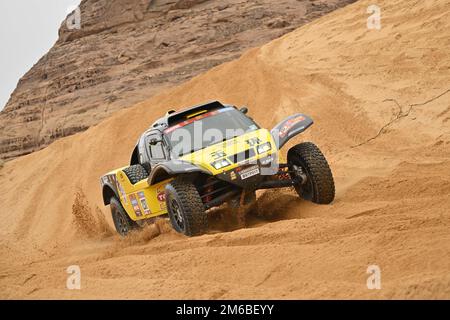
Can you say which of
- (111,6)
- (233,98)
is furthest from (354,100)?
(111,6)

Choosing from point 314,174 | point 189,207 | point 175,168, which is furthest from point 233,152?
point 314,174

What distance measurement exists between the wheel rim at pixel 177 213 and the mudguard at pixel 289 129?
4.70 ft

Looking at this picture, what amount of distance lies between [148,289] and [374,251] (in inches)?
64.9

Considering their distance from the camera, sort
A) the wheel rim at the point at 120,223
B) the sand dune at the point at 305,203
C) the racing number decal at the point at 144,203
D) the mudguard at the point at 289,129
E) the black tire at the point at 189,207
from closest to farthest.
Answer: the sand dune at the point at 305,203
the black tire at the point at 189,207
the mudguard at the point at 289,129
the racing number decal at the point at 144,203
the wheel rim at the point at 120,223

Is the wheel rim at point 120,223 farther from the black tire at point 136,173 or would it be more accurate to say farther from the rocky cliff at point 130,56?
the rocky cliff at point 130,56

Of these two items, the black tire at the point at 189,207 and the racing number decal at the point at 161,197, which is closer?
the black tire at the point at 189,207

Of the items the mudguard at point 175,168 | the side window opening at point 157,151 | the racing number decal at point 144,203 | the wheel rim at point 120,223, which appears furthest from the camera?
the wheel rim at point 120,223

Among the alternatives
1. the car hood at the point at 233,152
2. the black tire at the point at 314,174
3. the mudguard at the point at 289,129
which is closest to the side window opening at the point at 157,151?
the car hood at the point at 233,152

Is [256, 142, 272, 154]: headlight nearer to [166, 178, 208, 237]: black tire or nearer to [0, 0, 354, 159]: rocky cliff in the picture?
[166, 178, 208, 237]: black tire

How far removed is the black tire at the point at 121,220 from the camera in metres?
9.71

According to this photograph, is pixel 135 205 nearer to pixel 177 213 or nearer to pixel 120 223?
pixel 120 223

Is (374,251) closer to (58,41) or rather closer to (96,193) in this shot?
(96,193)

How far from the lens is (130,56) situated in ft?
88.0

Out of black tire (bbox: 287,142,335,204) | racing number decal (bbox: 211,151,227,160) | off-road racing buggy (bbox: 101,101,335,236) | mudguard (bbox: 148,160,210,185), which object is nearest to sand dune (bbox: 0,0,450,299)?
black tire (bbox: 287,142,335,204)
